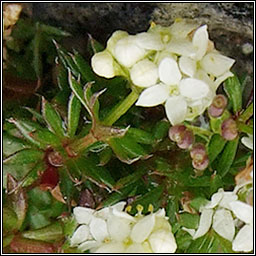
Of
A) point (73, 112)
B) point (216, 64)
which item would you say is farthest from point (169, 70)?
point (73, 112)

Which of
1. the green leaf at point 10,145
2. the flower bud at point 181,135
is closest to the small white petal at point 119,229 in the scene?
the flower bud at point 181,135

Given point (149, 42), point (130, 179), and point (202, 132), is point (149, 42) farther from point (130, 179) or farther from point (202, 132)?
point (130, 179)

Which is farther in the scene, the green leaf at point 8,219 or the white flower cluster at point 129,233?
the green leaf at point 8,219

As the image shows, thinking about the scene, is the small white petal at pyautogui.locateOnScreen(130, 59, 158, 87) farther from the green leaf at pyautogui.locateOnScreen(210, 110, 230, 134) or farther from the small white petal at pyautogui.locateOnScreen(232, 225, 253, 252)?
the small white petal at pyautogui.locateOnScreen(232, 225, 253, 252)

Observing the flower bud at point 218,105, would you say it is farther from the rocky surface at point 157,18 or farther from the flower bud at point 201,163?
the rocky surface at point 157,18

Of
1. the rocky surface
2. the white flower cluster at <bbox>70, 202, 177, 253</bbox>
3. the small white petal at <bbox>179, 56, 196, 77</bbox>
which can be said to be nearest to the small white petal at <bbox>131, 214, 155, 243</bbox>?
the white flower cluster at <bbox>70, 202, 177, 253</bbox>

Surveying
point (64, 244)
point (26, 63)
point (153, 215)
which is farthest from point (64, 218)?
point (26, 63)
